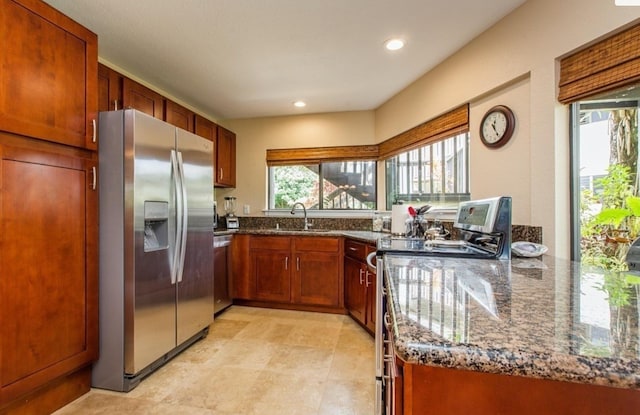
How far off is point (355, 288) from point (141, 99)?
2.57 metres

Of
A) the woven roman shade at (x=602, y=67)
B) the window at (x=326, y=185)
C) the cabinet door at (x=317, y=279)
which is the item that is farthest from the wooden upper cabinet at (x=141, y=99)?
the woven roman shade at (x=602, y=67)

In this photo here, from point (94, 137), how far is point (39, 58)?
452 millimetres

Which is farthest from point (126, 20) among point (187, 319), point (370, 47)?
point (187, 319)

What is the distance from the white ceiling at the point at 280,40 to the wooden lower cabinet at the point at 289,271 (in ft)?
5.38

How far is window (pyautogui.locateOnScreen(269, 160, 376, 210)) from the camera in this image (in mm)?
3836

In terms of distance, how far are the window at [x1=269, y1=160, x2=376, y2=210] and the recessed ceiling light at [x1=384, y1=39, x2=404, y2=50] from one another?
1635 mm

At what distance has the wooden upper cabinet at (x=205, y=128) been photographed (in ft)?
10.7

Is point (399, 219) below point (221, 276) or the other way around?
the other way around

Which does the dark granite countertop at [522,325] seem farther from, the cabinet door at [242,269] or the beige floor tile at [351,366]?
the cabinet door at [242,269]

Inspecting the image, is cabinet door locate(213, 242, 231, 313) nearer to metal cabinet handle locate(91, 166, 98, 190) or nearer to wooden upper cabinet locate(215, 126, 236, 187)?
wooden upper cabinet locate(215, 126, 236, 187)

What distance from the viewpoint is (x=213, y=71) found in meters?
2.70

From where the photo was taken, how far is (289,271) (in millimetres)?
3322

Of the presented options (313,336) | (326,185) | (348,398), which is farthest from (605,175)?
(326,185)

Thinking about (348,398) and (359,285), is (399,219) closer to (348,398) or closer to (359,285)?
(359,285)
